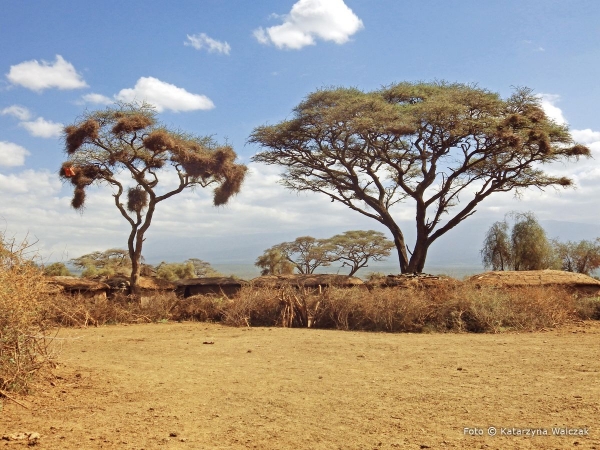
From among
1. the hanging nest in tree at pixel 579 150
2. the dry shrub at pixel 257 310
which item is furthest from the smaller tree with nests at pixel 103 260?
the hanging nest in tree at pixel 579 150

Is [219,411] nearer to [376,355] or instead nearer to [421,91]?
[376,355]

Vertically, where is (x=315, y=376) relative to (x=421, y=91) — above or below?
below

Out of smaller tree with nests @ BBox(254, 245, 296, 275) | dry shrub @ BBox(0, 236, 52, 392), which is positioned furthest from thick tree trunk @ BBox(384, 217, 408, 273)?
dry shrub @ BBox(0, 236, 52, 392)

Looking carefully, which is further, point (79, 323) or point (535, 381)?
point (79, 323)

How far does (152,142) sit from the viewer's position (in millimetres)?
20172

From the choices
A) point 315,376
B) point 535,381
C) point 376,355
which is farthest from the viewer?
point 376,355

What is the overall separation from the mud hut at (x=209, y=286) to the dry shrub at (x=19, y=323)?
1225cm

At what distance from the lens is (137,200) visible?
21.6 meters

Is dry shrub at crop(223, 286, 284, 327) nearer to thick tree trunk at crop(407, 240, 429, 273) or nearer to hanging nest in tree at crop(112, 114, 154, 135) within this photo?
hanging nest in tree at crop(112, 114, 154, 135)

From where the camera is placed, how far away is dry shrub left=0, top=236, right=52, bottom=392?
5.88 meters

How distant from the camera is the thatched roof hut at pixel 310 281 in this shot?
16.6m

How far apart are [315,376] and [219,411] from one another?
2.11 metres

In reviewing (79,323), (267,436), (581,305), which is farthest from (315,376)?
(581,305)

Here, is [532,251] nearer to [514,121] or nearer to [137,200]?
[514,121]
